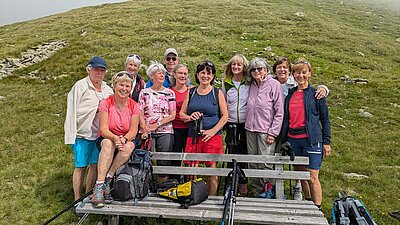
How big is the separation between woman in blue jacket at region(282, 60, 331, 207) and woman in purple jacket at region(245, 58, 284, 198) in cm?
27

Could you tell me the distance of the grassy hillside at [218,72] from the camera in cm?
847

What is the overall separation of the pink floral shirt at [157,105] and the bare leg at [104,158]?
3.50ft

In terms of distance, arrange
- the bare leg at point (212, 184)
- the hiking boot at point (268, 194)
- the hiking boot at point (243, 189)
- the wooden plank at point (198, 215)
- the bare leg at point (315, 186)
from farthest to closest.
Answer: the hiking boot at point (243, 189) < the hiking boot at point (268, 194) < the bare leg at point (212, 184) < the bare leg at point (315, 186) < the wooden plank at point (198, 215)

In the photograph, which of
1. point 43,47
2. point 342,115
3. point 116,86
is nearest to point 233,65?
point 116,86

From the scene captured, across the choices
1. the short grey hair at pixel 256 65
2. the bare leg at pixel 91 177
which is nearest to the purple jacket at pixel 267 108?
the short grey hair at pixel 256 65

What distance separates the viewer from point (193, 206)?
5824 millimetres

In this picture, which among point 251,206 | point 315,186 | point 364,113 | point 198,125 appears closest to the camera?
point 251,206

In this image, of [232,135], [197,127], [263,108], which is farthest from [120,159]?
[263,108]

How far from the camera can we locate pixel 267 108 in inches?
264

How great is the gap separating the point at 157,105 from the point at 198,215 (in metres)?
2.55

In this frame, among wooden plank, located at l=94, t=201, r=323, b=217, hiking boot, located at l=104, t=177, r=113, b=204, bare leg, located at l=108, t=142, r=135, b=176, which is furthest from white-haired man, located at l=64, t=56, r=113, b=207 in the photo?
wooden plank, located at l=94, t=201, r=323, b=217

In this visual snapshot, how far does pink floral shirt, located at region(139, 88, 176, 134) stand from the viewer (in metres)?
7.06

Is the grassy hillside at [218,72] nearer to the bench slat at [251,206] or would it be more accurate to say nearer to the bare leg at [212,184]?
the bench slat at [251,206]

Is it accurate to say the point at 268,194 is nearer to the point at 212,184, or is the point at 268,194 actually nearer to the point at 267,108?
the point at 212,184
